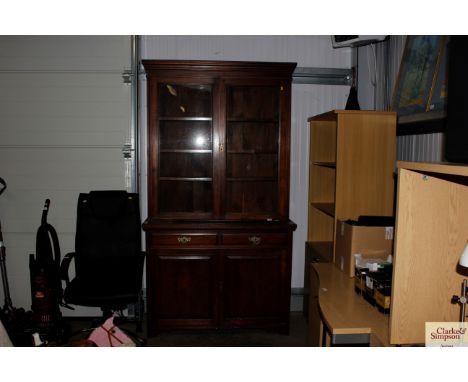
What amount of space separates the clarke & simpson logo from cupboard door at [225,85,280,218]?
199 centimetres

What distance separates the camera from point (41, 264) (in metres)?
3.02

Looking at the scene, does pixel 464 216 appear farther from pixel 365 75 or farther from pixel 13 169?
pixel 13 169

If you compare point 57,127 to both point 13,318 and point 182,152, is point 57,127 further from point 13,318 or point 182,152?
point 13,318

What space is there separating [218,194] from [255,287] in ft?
2.67

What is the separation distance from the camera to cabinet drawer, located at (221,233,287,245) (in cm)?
316

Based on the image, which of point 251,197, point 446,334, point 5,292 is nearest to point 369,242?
point 446,334

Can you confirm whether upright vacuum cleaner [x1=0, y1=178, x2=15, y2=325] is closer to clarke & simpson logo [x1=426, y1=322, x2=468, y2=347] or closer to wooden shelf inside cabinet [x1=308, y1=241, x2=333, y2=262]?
wooden shelf inside cabinet [x1=308, y1=241, x2=333, y2=262]

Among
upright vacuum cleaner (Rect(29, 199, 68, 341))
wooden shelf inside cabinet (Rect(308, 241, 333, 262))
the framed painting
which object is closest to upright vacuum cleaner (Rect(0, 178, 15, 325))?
upright vacuum cleaner (Rect(29, 199, 68, 341))

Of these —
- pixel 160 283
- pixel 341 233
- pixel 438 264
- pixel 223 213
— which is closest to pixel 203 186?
pixel 223 213

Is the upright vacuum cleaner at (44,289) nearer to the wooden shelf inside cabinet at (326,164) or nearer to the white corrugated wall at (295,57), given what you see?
the white corrugated wall at (295,57)

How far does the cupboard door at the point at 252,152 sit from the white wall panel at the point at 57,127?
97 cm

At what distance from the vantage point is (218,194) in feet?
10.8

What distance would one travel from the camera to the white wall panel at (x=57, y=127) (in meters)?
3.47

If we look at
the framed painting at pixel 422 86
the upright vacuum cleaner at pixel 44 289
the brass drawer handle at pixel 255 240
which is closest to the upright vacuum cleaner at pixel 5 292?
the upright vacuum cleaner at pixel 44 289
